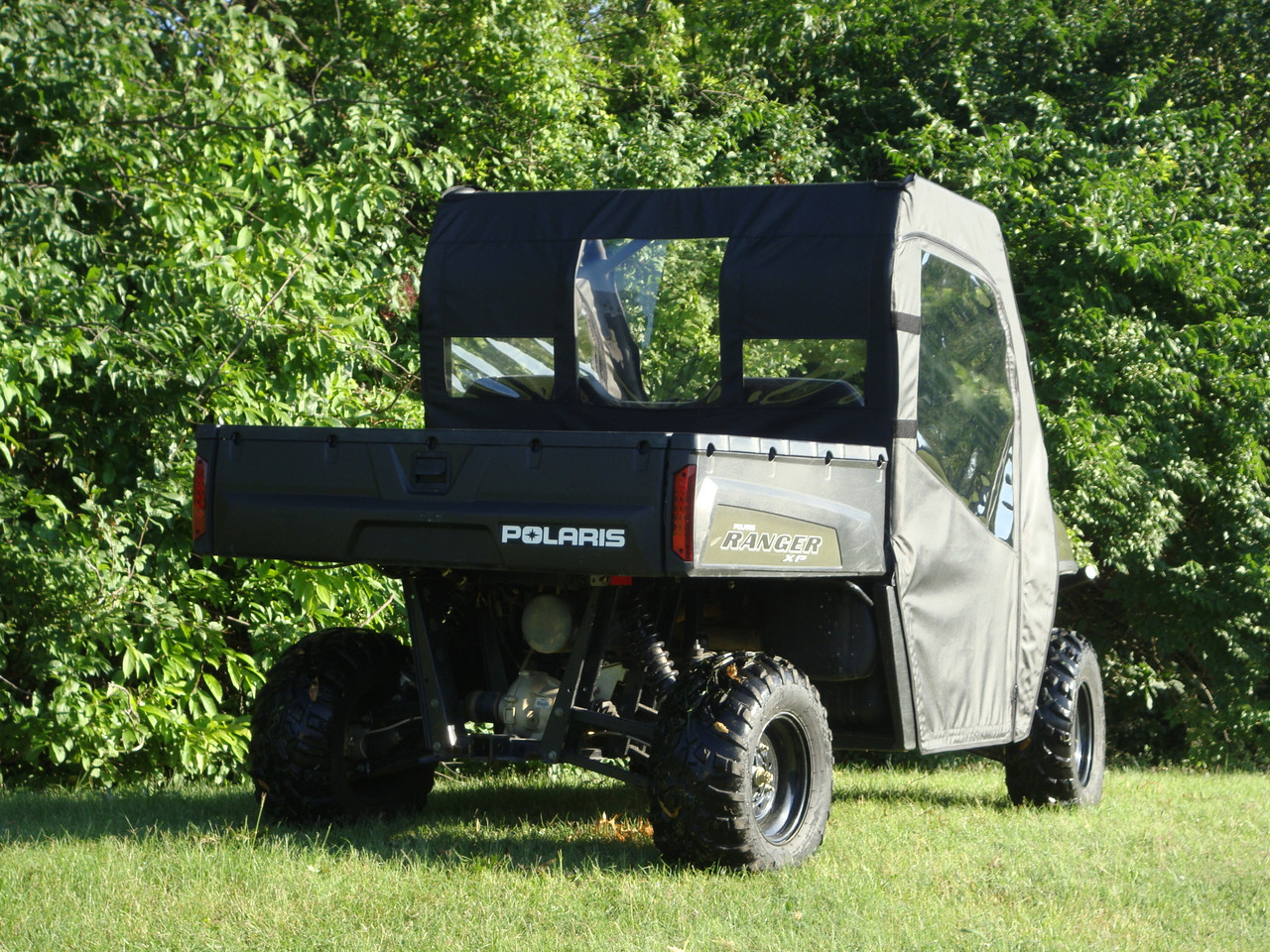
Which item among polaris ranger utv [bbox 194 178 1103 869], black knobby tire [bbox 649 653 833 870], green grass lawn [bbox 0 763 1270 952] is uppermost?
polaris ranger utv [bbox 194 178 1103 869]

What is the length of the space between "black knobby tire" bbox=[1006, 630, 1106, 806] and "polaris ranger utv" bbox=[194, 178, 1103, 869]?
0.05 ft

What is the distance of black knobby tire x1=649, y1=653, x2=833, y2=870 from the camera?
15.9ft

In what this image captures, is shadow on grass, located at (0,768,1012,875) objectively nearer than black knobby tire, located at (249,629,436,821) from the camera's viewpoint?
Yes

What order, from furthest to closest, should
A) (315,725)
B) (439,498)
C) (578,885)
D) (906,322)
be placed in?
1. (906,322)
2. (315,725)
3. (439,498)
4. (578,885)

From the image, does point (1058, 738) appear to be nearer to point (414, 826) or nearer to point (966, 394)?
point (966, 394)

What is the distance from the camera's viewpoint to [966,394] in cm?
643

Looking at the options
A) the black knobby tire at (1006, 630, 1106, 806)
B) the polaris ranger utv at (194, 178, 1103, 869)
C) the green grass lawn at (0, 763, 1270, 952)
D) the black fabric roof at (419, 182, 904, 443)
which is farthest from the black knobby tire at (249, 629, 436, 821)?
the black knobby tire at (1006, 630, 1106, 806)

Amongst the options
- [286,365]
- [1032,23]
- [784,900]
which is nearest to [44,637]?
[286,365]

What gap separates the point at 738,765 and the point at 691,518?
2.95 ft

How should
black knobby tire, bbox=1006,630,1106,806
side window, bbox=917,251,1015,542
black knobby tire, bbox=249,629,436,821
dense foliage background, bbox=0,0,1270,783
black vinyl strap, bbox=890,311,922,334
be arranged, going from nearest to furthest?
black knobby tire, bbox=249,629,436,821 → black vinyl strap, bbox=890,311,922,334 → side window, bbox=917,251,1015,542 → black knobby tire, bbox=1006,630,1106,806 → dense foliage background, bbox=0,0,1270,783

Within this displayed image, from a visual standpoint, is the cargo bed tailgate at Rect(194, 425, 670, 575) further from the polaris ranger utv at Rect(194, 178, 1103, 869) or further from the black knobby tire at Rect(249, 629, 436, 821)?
the black knobby tire at Rect(249, 629, 436, 821)

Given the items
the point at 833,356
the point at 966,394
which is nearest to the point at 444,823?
the point at 833,356

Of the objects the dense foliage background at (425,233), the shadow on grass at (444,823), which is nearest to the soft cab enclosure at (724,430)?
the shadow on grass at (444,823)

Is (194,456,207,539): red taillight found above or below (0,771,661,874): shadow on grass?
above
